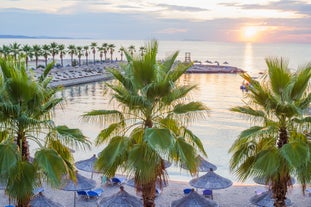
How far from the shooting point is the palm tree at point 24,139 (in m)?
7.96

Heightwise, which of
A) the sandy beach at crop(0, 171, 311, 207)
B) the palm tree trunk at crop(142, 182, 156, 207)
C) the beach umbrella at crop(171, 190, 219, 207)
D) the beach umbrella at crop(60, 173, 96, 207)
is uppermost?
the palm tree trunk at crop(142, 182, 156, 207)

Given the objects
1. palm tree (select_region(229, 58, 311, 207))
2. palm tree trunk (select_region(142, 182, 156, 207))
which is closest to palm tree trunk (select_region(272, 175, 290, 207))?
palm tree (select_region(229, 58, 311, 207))

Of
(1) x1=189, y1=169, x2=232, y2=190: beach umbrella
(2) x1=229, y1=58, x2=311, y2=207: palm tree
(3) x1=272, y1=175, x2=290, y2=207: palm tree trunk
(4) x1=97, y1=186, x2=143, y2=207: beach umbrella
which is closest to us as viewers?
(2) x1=229, y1=58, x2=311, y2=207: palm tree

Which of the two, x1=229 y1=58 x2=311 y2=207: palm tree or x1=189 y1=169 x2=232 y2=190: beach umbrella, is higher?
x1=229 y1=58 x2=311 y2=207: palm tree

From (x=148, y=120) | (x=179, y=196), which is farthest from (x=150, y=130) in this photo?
(x=179, y=196)

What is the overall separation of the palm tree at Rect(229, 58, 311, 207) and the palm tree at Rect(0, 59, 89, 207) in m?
3.57

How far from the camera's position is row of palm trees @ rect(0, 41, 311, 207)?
26.7ft

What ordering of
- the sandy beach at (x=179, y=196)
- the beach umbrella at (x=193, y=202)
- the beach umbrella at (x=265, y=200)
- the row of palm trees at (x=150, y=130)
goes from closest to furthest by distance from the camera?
the row of palm trees at (x=150, y=130) → the beach umbrella at (x=193, y=202) → the beach umbrella at (x=265, y=200) → the sandy beach at (x=179, y=196)

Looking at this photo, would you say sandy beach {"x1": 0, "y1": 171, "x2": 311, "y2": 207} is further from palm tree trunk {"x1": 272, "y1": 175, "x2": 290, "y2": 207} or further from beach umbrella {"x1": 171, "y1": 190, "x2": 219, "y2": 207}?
palm tree trunk {"x1": 272, "y1": 175, "x2": 290, "y2": 207}

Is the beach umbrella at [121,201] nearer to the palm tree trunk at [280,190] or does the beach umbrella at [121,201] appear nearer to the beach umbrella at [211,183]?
the beach umbrella at [211,183]

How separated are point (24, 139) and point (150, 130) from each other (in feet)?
8.75

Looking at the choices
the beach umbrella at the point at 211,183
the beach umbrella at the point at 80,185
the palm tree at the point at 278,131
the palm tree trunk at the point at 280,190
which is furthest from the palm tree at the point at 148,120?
the beach umbrella at the point at 211,183

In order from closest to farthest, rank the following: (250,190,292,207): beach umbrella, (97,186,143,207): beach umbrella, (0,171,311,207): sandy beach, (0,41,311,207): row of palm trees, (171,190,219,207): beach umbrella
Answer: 1. (0,41,311,207): row of palm trees
2. (97,186,143,207): beach umbrella
3. (171,190,219,207): beach umbrella
4. (250,190,292,207): beach umbrella
5. (0,171,311,207): sandy beach

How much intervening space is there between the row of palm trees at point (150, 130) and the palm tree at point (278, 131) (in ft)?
0.06
